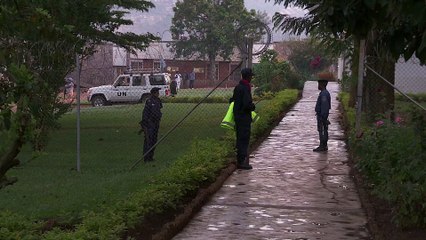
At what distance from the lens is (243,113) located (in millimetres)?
11438

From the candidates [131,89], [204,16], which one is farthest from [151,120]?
[204,16]

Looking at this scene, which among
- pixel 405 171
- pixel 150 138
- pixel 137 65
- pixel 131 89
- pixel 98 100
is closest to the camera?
pixel 405 171

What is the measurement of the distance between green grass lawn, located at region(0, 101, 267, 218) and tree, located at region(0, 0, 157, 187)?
83 cm

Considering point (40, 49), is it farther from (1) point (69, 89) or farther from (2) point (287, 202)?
(2) point (287, 202)

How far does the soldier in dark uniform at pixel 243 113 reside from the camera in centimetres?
1127

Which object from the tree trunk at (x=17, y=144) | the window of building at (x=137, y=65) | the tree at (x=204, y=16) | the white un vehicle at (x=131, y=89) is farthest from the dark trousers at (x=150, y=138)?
the tree at (x=204, y=16)

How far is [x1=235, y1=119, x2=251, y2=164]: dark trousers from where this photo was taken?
11406 millimetres

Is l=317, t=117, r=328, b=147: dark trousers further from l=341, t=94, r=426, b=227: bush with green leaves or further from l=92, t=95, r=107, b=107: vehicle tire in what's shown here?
l=92, t=95, r=107, b=107: vehicle tire

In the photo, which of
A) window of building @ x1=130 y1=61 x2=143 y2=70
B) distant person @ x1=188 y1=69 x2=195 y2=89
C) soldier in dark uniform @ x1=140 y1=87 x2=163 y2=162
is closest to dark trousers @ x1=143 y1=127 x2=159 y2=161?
soldier in dark uniform @ x1=140 y1=87 x2=163 y2=162

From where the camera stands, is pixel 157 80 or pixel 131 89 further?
pixel 131 89

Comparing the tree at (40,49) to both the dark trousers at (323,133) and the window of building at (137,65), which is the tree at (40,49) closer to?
the window of building at (137,65)

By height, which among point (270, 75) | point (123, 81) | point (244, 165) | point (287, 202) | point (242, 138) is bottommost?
point (287, 202)

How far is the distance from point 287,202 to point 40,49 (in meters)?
4.68

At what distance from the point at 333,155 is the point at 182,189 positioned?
5.32 metres
